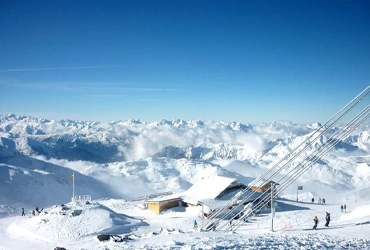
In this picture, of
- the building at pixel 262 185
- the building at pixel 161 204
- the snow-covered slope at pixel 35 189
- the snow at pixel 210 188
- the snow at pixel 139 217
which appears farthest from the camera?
the snow-covered slope at pixel 35 189

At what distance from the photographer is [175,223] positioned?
123ft

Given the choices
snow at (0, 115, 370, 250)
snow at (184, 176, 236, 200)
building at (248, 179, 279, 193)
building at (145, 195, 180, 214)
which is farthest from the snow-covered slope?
building at (248, 179, 279, 193)

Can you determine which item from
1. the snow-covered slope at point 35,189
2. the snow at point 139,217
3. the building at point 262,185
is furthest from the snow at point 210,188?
the snow-covered slope at point 35,189

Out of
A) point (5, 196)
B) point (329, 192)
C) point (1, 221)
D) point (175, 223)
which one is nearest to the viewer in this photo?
point (175, 223)

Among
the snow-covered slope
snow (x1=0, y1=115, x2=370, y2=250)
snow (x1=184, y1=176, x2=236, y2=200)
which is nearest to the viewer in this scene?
snow (x1=0, y1=115, x2=370, y2=250)

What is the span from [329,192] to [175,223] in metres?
106

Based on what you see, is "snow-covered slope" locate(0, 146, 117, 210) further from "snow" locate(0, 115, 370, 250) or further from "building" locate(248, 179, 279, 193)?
"building" locate(248, 179, 279, 193)

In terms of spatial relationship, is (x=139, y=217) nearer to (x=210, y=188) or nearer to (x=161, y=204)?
(x=161, y=204)

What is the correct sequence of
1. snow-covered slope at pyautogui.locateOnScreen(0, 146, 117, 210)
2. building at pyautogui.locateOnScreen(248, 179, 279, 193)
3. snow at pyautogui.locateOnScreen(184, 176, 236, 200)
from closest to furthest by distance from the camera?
building at pyautogui.locateOnScreen(248, 179, 279, 193) → snow at pyautogui.locateOnScreen(184, 176, 236, 200) → snow-covered slope at pyautogui.locateOnScreen(0, 146, 117, 210)

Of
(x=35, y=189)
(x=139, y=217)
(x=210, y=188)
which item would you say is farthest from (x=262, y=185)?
(x=35, y=189)

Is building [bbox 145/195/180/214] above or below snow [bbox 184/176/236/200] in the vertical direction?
below

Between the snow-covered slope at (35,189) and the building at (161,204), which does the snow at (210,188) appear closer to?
the building at (161,204)

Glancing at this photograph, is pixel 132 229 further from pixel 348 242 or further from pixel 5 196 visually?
pixel 5 196

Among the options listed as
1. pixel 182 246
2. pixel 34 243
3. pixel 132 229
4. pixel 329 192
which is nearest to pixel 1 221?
pixel 34 243
